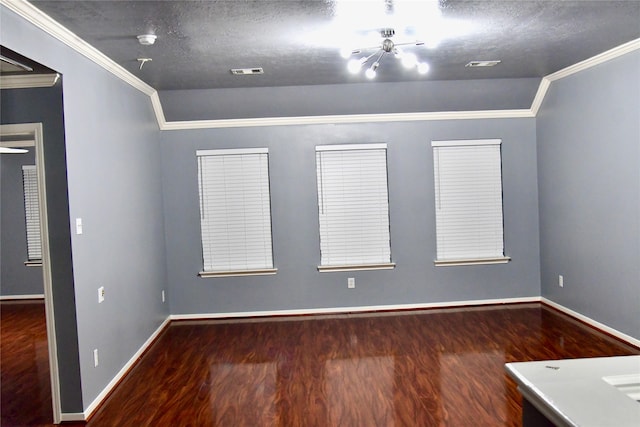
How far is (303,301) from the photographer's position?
19.1 feet

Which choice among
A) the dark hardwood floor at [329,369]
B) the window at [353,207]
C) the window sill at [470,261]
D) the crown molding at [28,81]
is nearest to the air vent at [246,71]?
the window at [353,207]

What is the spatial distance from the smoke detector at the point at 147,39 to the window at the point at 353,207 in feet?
8.62

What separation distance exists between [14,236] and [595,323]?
771 cm

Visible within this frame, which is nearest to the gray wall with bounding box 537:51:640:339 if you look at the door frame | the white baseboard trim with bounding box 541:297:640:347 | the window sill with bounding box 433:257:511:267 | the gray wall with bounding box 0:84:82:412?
the white baseboard trim with bounding box 541:297:640:347

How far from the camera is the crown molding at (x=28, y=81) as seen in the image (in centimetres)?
316

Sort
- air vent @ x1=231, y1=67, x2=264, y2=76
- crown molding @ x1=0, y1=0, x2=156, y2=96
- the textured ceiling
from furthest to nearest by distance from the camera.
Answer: air vent @ x1=231, y1=67, x2=264, y2=76
the textured ceiling
crown molding @ x1=0, y1=0, x2=156, y2=96

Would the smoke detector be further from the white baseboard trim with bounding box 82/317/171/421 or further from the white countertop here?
the white countertop

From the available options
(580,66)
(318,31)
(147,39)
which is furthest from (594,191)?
(147,39)

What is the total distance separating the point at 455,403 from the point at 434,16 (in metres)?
2.55

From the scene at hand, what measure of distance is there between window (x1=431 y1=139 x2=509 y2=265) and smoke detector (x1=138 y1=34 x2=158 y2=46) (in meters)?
3.44

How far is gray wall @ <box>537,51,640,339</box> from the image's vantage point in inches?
166

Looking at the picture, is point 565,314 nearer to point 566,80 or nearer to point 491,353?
point 491,353

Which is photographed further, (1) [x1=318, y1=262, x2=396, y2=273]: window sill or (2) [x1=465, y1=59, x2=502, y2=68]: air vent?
(1) [x1=318, y1=262, x2=396, y2=273]: window sill

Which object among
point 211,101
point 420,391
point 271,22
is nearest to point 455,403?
point 420,391
